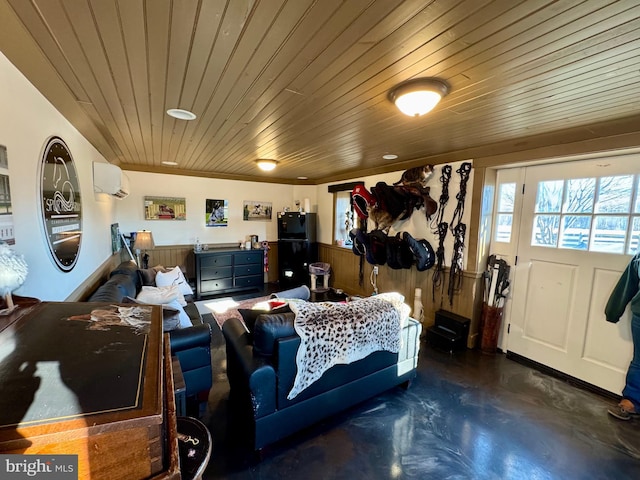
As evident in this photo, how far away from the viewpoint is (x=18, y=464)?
0.51 meters

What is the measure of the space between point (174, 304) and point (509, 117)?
3.11 metres

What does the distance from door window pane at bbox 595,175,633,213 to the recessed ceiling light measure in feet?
11.3

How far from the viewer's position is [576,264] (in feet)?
8.38

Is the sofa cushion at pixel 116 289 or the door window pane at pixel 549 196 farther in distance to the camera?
the door window pane at pixel 549 196

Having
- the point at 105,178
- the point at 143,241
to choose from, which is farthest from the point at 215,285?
the point at 105,178

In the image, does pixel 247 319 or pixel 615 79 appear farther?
pixel 247 319

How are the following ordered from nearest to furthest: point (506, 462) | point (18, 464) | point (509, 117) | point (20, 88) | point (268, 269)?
point (18, 464)
point (20, 88)
point (506, 462)
point (509, 117)
point (268, 269)

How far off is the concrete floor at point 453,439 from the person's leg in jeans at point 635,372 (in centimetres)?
18

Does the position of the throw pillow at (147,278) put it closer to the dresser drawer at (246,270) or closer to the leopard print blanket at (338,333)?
the dresser drawer at (246,270)

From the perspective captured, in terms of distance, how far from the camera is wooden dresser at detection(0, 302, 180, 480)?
0.53 metres

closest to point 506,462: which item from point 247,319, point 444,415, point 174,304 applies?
point 444,415

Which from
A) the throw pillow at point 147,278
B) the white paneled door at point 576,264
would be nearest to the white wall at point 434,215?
the white paneled door at point 576,264

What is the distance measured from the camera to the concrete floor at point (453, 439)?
5.47 feet

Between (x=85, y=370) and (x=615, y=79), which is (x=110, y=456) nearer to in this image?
(x=85, y=370)
